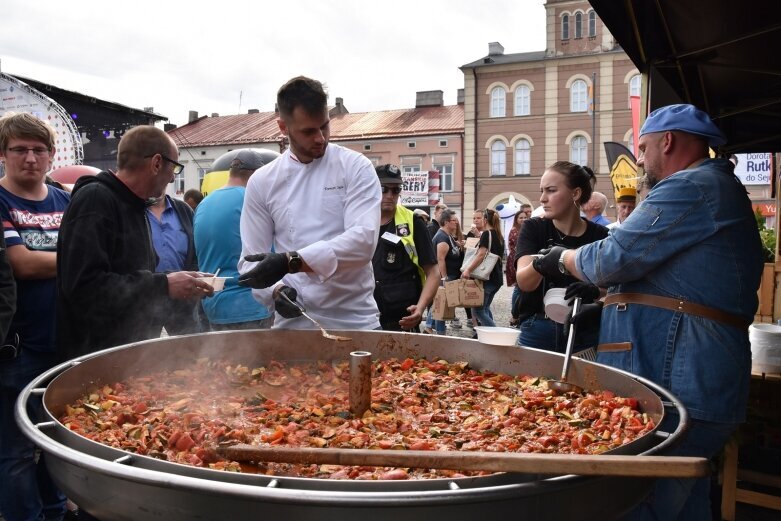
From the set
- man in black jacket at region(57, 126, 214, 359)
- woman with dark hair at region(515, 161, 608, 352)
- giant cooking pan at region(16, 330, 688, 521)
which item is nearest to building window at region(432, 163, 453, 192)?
woman with dark hair at region(515, 161, 608, 352)

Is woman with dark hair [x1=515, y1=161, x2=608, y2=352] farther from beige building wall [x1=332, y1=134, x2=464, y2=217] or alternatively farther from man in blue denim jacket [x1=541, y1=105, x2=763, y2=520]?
beige building wall [x1=332, y1=134, x2=464, y2=217]

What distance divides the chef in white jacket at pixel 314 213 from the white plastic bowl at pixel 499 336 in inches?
24.8

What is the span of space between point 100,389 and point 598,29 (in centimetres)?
3430

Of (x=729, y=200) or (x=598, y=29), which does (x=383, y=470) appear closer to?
(x=729, y=200)

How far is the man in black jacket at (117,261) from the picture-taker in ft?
8.27

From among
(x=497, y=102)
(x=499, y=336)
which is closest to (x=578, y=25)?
(x=497, y=102)

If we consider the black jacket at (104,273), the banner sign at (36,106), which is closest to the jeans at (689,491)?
the black jacket at (104,273)

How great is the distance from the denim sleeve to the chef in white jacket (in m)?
1.05

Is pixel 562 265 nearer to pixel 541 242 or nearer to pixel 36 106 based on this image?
pixel 541 242

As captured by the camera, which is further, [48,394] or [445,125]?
[445,125]

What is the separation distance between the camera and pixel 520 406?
2082mm

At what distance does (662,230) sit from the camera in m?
2.30

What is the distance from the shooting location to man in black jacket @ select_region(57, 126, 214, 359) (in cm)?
252

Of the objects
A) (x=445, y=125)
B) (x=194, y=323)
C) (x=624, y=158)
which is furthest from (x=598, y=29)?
(x=194, y=323)
